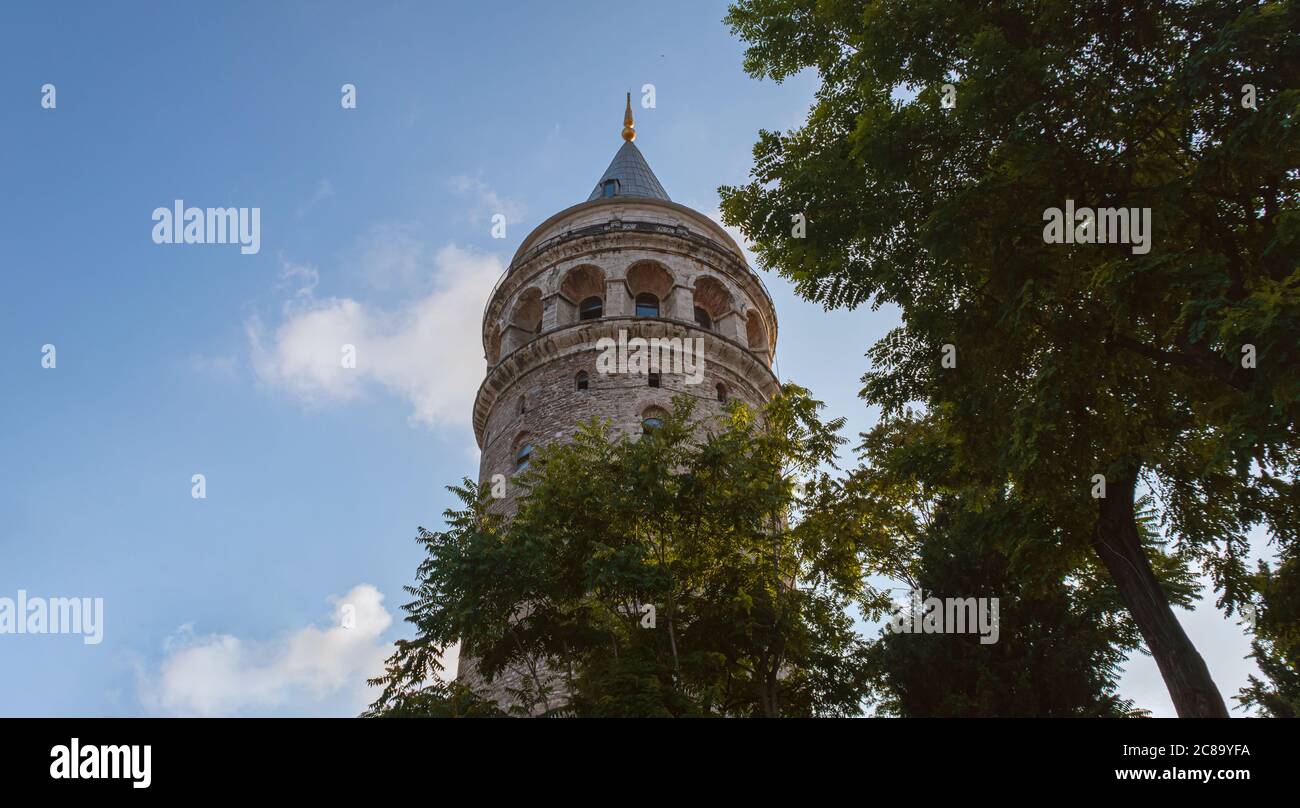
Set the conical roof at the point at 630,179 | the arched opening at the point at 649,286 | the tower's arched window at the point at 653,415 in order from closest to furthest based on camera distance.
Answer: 1. the tower's arched window at the point at 653,415
2. the arched opening at the point at 649,286
3. the conical roof at the point at 630,179

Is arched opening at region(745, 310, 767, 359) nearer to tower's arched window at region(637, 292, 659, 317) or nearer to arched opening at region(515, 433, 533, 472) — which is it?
tower's arched window at region(637, 292, 659, 317)

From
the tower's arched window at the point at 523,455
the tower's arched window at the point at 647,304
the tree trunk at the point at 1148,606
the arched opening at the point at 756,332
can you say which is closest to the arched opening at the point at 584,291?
the tower's arched window at the point at 647,304

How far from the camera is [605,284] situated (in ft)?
91.4

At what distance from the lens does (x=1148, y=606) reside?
32.9 feet

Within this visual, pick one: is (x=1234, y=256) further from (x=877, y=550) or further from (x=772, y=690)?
(x=772, y=690)

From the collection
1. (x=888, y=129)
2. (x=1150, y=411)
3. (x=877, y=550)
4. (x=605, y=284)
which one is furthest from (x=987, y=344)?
(x=605, y=284)

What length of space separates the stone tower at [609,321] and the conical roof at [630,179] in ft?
12.4

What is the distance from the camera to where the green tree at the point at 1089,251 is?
9.36 metres

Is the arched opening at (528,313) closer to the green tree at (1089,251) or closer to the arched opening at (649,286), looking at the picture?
the arched opening at (649,286)

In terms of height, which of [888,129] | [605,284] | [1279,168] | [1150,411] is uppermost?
[605,284]

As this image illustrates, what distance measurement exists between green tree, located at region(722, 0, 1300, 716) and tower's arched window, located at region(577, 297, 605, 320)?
16489 millimetres

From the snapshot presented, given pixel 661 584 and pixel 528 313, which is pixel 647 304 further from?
pixel 661 584

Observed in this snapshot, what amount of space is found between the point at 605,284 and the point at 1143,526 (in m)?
17.1

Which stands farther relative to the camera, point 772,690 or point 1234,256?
point 772,690
